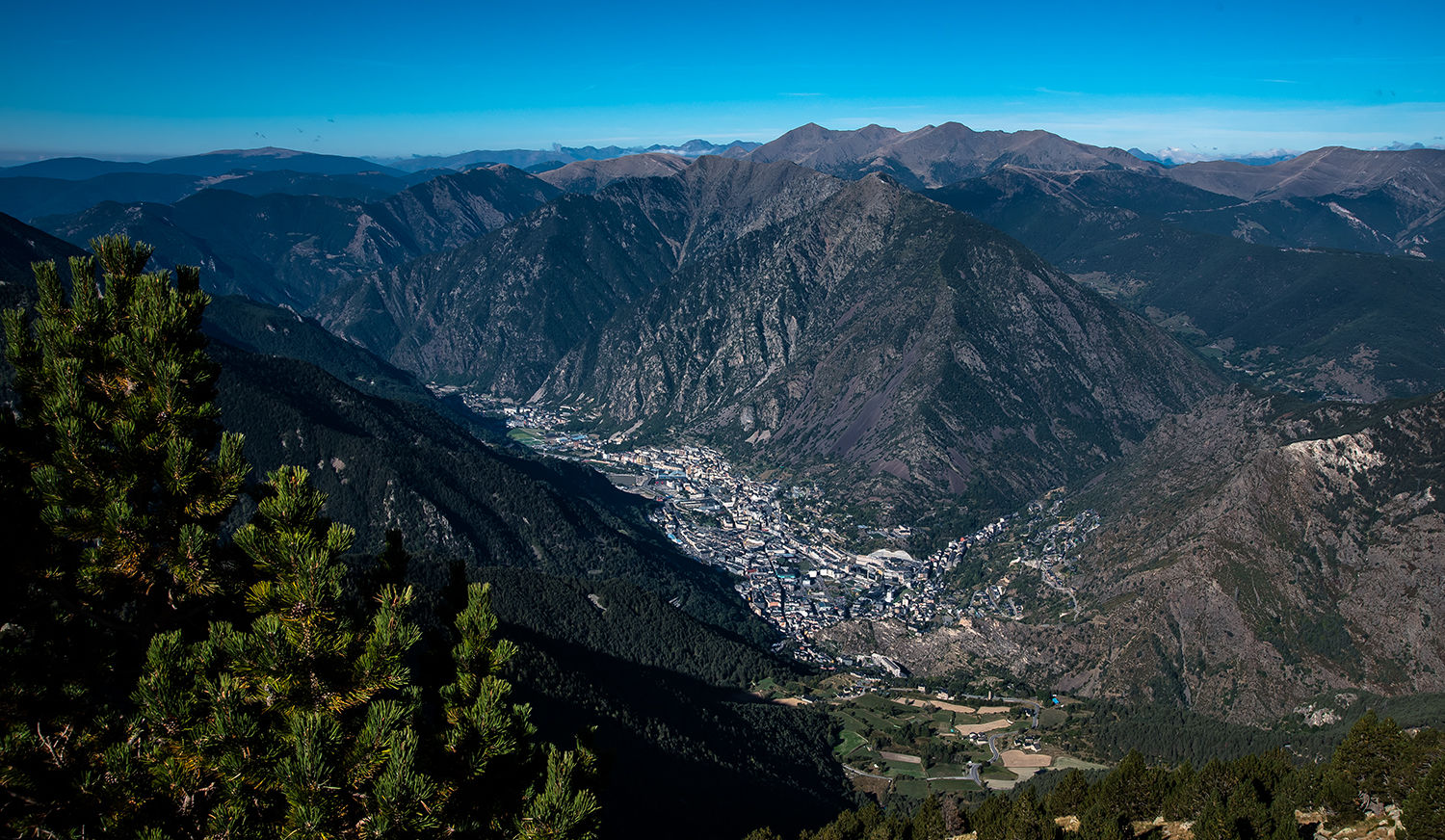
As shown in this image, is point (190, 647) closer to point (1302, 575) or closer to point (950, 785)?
point (950, 785)

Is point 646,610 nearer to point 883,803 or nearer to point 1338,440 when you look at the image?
point 883,803

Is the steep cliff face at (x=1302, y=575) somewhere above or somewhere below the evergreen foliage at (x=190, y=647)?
below

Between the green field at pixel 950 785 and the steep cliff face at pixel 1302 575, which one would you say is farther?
the steep cliff face at pixel 1302 575

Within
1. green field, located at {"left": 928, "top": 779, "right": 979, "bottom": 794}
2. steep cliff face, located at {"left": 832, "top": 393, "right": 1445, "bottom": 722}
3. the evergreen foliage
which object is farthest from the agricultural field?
the evergreen foliage

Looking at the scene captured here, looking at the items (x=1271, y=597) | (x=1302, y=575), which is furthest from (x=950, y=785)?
(x=1302, y=575)

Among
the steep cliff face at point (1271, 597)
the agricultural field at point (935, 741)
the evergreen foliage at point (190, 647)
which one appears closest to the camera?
the evergreen foliage at point (190, 647)

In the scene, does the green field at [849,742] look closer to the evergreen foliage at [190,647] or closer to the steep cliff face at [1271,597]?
the steep cliff face at [1271,597]

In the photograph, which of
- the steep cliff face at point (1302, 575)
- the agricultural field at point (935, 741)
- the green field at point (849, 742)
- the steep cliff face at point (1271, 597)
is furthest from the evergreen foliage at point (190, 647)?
the steep cliff face at point (1302, 575)

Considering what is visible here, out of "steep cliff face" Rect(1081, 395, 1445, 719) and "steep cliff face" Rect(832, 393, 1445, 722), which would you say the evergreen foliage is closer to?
"steep cliff face" Rect(832, 393, 1445, 722)

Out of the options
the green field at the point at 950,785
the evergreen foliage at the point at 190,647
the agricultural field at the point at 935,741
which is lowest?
the agricultural field at the point at 935,741

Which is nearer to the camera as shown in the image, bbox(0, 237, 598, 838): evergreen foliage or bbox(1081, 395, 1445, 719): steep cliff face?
bbox(0, 237, 598, 838): evergreen foliage
